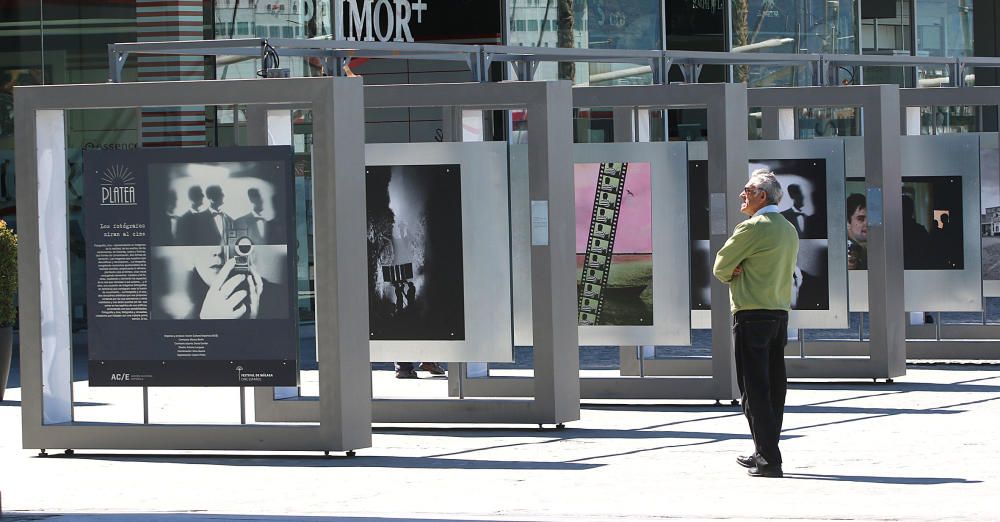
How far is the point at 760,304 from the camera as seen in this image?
32.6ft

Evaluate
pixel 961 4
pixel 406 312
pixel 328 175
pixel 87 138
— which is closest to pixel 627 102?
pixel 406 312

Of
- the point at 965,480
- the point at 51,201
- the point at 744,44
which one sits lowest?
the point at 965,480

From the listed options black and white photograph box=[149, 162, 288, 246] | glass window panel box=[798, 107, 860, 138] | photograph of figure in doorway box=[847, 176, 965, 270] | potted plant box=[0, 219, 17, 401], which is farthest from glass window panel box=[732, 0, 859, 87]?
black and white photograph box=[149, 162, 288, 246]

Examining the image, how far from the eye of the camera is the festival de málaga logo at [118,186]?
36.6 ft

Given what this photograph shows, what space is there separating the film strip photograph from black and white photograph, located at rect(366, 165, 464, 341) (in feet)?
5.40

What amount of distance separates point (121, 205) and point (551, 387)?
117 inches

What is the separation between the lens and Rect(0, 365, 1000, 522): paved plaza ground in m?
8.65

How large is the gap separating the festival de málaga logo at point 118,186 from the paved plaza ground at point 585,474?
1.53 metres

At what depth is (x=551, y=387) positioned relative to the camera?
1208 centimetres

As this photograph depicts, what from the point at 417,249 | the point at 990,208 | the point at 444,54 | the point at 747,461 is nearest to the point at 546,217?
the point at 417,249

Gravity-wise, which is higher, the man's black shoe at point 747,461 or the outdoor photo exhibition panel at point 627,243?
the outdoor photo exhibition panel at point 627,243

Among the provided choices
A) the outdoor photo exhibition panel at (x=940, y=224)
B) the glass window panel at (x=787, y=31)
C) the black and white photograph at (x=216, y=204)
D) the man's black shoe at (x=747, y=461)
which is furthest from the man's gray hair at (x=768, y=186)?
the glass window panel at (x=787, y=31)

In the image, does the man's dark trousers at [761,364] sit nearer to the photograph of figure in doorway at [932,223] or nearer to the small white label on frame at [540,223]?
the small white label on frame at [540,223]

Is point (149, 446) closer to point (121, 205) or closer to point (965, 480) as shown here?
point (121, 205)
